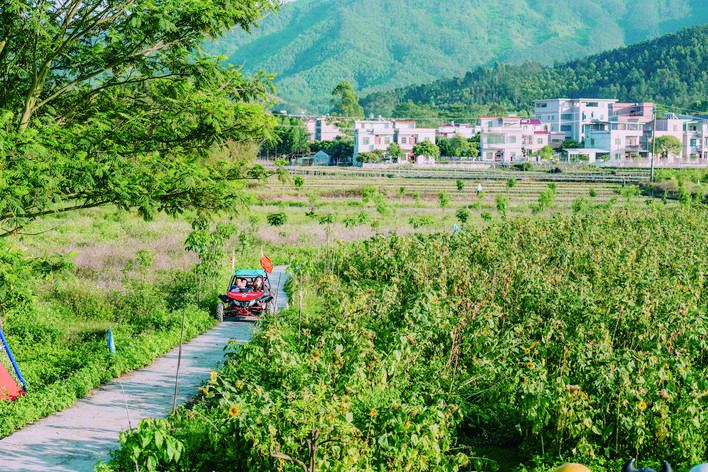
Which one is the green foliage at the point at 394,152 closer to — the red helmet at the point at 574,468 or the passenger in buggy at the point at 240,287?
Answer: the passenger in buggy at the point at 240,287

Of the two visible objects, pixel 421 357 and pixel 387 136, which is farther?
pixel 387 136

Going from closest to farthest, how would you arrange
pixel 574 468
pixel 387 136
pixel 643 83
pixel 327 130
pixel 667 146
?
pixel 574 468
pixel 667 146
pixel 387 136
pixel 327 130
pixel 643 83

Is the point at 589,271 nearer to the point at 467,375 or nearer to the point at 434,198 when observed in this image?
the point at 467,375

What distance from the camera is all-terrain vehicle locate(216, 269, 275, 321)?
13.3 m

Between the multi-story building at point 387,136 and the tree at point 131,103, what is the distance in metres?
90.1

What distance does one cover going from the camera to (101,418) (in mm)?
8086

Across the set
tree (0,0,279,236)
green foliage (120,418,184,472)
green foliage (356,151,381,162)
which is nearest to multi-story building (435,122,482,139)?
green foliage (356,151,381,162)

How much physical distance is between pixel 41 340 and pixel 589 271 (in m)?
10.9

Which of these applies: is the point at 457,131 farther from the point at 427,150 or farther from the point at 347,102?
the point at 347,102

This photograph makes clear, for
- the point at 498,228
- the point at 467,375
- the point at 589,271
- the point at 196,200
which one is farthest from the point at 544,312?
the point at 498,228

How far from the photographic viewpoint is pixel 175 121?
9883 mm

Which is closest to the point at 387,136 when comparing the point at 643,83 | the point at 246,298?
the point at 246,298

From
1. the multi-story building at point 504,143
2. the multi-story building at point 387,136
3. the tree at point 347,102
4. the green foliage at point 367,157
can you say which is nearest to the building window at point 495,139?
the multi-story building at point 504,143

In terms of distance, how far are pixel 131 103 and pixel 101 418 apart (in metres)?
5.40
